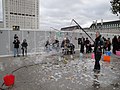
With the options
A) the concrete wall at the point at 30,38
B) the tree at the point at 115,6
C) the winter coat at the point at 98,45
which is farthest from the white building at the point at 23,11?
the winter coat at the point at 98,45

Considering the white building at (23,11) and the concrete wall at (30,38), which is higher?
the white building at (23,11)

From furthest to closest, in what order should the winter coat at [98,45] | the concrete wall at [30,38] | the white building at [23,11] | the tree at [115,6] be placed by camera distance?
1. the white building at [23,11]
2. the concrete wall at [30,38]
3. the tree at [115,6]
4. the winter coat at [98,45]

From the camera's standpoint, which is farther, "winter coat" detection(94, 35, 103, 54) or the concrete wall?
the concrete wall

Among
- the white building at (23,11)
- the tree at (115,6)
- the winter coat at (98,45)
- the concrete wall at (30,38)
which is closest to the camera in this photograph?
the winter coat at (98,45)

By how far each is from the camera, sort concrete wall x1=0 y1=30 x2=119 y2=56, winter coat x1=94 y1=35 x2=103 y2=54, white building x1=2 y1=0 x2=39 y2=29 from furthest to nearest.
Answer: white building x1=2 y1=0 x2=39 y2=29
concrete wall x1=0 y1=30 x2=119 y2=56
winter coat x1=94 y1=35 x2=103 y2=54

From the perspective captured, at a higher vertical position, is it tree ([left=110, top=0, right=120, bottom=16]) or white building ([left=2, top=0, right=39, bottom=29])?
white building ([left=2, top=0, right=39, bottom=29])

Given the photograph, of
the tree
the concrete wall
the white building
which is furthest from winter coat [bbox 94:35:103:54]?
the white building

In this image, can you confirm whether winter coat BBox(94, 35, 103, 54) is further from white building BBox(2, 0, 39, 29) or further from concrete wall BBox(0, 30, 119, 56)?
white building BBox(2, 0, 39, 29)

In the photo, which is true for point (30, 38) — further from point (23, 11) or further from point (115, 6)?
point (23, 11)

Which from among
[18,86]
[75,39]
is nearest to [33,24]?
[75,39]

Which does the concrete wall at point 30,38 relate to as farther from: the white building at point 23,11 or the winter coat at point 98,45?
the white building at point 23,11

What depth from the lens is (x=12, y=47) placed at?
14.2 meters

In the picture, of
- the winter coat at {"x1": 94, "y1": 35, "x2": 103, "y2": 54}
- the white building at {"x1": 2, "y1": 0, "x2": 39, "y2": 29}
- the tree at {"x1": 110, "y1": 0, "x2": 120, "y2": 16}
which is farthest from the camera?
the white building at {"x1": 2, "y1": 0, "x2": 39, "y2": 29}

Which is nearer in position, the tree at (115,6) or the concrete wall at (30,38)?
the tree at (115,6)
